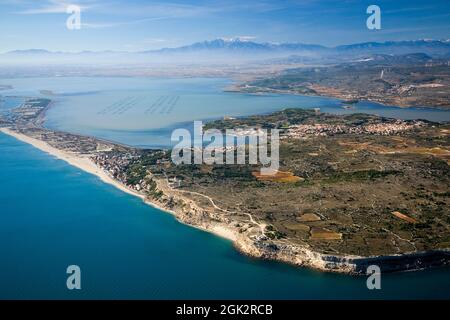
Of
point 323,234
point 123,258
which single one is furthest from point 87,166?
point 323,234

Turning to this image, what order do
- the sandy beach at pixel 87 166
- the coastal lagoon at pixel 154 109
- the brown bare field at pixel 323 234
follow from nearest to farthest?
the brown bare field at pixel 323 234, the sandy beach at pixel 87 166, the coastal lagoon at pixel 154 109

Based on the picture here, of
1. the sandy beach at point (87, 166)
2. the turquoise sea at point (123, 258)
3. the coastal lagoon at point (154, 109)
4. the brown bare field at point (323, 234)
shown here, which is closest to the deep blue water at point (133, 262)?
the turquoise sea at point (123, 258)

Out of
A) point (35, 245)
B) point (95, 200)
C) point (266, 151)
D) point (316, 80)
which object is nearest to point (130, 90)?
point (316, 80)

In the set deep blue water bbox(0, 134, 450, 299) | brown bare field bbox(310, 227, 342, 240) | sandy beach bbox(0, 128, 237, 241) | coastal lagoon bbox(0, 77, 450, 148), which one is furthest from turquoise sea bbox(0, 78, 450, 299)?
coastal lagoon bbox(0, 77, 450, 148)

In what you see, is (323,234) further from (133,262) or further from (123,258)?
(123,258)

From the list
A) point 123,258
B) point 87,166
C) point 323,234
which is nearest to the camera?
point 123,258

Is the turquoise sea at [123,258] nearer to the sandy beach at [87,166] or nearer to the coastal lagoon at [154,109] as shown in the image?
the sandy beach at [87,166]

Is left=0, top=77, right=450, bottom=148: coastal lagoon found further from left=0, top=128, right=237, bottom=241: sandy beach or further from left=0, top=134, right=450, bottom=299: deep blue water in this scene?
left=0, top=134, right=450, bottom=299: deep blue water
